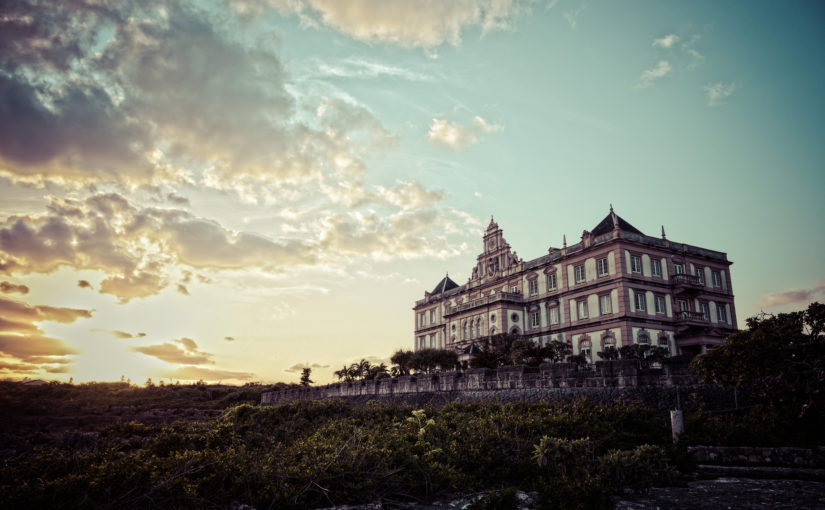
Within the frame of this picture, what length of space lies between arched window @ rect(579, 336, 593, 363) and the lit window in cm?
405

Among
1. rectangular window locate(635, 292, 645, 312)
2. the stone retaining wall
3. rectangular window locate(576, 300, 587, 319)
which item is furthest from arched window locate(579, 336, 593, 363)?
the stone retaining wall

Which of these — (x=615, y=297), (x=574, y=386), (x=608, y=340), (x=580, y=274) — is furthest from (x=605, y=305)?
(x=574, y=386)

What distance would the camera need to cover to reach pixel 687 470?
12.3 metres

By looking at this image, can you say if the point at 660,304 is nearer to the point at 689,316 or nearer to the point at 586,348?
the point at 689,316

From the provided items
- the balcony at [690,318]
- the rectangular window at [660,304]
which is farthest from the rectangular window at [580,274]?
the balcony at [690,318]

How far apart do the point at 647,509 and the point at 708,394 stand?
9655mm

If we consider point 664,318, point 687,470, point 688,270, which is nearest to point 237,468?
point 687,470

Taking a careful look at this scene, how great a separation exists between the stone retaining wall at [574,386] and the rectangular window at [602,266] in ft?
75.8

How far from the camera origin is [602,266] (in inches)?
1740

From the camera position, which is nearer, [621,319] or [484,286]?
[621,319]

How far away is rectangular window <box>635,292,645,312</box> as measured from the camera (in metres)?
41.6

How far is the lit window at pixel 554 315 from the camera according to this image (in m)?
48.6

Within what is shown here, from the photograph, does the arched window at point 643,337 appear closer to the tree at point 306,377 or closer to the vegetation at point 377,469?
the vegetation at point 377,469

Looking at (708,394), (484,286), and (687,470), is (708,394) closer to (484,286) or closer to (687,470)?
(687,470)
